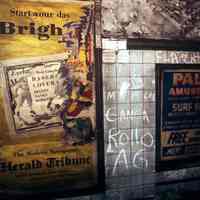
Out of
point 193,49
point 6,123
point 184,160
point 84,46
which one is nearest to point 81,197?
point 6,123

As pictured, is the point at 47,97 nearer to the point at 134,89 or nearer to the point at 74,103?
the point at 74,103

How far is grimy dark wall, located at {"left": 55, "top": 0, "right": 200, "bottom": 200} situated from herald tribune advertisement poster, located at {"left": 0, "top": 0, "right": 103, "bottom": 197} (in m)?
0.28

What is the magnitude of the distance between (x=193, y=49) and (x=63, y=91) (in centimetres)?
252

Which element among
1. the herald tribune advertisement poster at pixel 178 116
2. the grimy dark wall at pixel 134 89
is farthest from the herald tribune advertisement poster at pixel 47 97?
the herald tribune advertisement poster at pixel 178 116

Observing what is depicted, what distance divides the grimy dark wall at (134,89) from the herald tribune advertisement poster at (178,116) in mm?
150

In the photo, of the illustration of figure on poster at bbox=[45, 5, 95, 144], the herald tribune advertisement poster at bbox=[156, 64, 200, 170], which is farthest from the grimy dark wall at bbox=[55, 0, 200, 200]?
the illustration of figure on poster at bbox=[45, 5, 95, 144]

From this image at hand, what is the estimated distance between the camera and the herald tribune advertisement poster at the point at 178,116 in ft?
15.3

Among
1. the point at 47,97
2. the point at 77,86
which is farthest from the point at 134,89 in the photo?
the point at 47,97

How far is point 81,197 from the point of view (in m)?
4.23

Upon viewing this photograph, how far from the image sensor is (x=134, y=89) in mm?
4438

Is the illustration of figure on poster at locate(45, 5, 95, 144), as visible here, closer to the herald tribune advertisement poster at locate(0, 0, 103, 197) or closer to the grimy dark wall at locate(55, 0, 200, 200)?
the herald tribune advertisement poster at locate(0, 0, 103, 197)

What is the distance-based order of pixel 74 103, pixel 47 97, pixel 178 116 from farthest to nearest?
1. pixel 178 116
2. pixel 74 103
3. pixel 47 97

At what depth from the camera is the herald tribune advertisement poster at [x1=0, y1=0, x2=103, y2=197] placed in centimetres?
382

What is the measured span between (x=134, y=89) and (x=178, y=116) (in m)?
1.04
